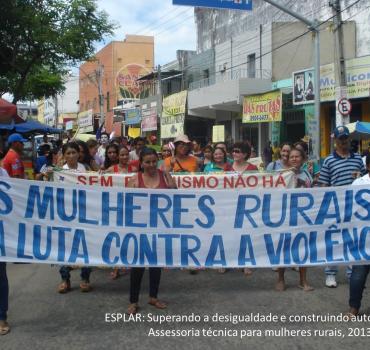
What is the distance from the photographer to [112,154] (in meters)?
7.54

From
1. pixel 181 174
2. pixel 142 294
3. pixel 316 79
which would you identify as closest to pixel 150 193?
pixel 142 294

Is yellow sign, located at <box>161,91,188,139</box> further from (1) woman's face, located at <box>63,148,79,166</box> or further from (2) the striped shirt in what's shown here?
(2) the striped shirt

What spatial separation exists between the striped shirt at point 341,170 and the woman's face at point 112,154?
2.94 metres

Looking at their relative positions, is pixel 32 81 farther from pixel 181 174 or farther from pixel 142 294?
pixel 142 294


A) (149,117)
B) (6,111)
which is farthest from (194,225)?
(149,117)

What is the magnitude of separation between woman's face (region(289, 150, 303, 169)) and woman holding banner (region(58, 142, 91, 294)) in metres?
2.64

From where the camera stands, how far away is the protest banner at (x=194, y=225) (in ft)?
16.7

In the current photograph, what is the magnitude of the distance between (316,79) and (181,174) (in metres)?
9.24

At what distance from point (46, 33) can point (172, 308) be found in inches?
379

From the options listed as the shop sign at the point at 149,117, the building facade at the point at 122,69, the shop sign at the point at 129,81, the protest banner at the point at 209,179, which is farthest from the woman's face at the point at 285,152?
the shop sign at the point at 129,81

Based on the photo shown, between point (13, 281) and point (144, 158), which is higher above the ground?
point (144, 158)

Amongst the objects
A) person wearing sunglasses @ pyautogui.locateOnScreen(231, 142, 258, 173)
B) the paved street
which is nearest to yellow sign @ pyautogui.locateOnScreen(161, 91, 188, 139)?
person wearing sunglasses @ pyautogui.locateOnScreen(231, 142, 258, 173)

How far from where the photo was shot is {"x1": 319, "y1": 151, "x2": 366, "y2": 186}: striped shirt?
5.93 metres

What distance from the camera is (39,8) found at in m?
13.2
